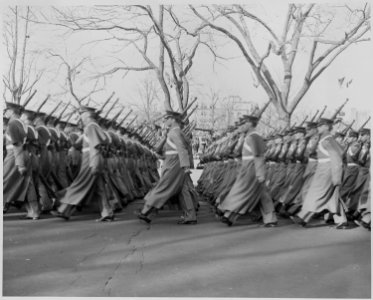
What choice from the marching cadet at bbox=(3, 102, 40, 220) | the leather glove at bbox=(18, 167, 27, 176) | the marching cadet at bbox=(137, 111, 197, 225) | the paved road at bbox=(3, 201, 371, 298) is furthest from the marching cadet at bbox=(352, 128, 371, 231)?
the leather glove at bbox=(18, 167, 27, 176)

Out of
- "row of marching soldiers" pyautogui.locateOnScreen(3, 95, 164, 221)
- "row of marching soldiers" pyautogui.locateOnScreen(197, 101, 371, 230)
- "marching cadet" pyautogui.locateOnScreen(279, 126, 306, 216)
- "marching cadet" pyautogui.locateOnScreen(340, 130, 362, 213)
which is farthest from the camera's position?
"marching cadet" pyautogui.locateOnScreen(279, 126, 306, 216)

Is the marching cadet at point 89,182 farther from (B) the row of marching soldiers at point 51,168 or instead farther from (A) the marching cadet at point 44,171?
(A) the marching cadet at point 44,171

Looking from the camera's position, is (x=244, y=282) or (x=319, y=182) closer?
(x=244, y=282)

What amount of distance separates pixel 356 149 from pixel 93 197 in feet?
17.1

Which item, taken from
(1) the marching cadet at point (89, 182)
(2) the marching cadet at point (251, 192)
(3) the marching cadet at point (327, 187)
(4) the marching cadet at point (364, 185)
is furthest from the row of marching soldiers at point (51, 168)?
(4) the marching cadet at point (364, 185)

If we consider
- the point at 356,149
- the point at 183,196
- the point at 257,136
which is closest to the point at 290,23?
the point at 356,149

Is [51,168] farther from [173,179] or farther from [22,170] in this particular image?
[173,179]

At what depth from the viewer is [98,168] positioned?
31.7ft

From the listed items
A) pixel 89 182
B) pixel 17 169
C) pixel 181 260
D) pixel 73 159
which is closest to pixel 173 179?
pixel 89 182

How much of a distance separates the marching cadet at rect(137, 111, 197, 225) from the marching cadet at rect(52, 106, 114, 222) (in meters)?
0.79

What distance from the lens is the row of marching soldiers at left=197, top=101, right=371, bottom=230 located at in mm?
9305

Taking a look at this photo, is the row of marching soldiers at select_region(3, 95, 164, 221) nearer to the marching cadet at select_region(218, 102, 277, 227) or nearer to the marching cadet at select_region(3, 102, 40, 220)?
the marching cadet at select_region(3, 102, 40, 220)

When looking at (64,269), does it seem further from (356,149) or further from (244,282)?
(356,149)

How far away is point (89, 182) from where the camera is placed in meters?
9.76
